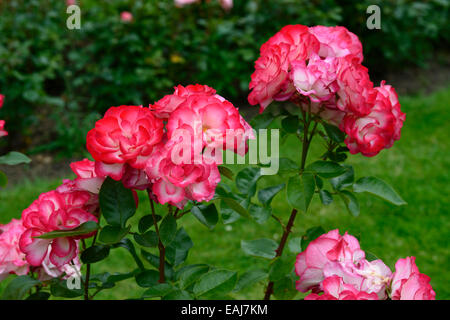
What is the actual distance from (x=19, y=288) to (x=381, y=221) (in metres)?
2.03

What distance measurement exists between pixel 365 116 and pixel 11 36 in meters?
3.14

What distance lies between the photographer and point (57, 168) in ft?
11.7

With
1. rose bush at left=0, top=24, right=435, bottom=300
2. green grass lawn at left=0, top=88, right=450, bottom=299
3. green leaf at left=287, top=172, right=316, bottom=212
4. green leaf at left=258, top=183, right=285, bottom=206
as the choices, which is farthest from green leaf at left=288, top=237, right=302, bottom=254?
green grass lawn at left=0, top=88, right=450, bottom=299

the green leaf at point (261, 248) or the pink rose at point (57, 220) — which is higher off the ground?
the pink rose at point (57, 220)

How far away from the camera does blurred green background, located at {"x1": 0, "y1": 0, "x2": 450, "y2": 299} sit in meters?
3.13

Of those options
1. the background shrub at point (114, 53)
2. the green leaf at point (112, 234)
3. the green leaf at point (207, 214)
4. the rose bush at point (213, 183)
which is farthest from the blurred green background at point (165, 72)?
the green leaf at point (112, 234)

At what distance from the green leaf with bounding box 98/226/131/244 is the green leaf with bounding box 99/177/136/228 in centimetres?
1

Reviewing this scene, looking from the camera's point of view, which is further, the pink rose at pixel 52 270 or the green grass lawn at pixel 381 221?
the green grass lawn at pixel 381 221

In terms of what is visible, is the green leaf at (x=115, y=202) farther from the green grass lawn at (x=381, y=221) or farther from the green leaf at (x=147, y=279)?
the green grass lawn at (x=381, y=221)

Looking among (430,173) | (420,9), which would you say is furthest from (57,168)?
(420,9)

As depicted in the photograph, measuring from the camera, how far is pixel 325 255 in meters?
0.93

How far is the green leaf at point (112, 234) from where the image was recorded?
959 millimetres

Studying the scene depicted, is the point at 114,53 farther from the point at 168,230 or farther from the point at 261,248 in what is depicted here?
the point at 168,230

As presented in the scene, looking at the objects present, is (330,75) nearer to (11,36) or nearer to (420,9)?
(11,36)
